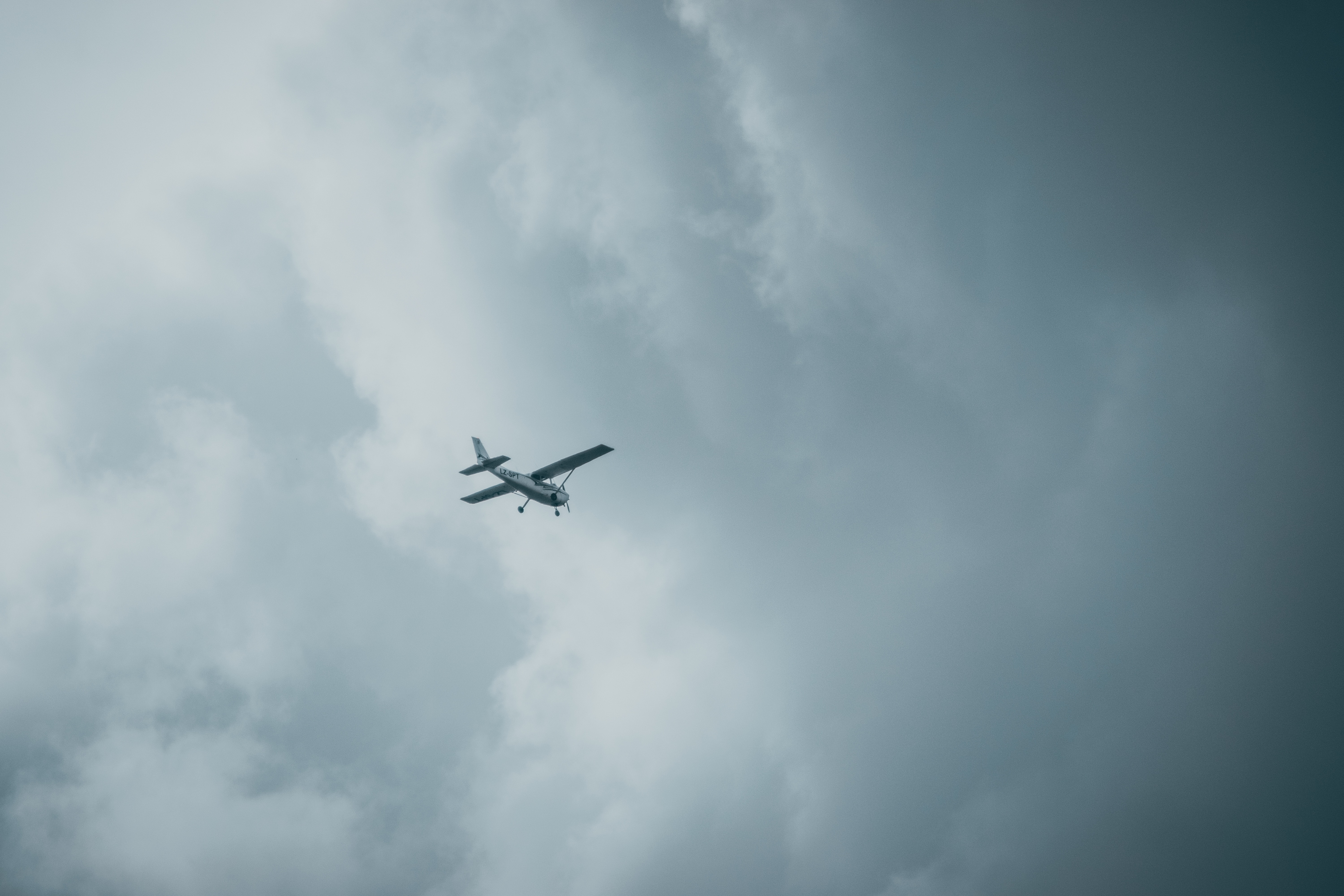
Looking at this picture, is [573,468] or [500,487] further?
[500,487]

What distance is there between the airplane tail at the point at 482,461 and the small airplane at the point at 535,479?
0.07 meters

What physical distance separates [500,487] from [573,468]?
8.80 meters

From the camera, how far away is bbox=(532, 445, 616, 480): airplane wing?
60.2m

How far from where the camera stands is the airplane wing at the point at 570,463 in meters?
60.2

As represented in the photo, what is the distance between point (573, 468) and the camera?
62500mm

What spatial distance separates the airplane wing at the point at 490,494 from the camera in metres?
66.4

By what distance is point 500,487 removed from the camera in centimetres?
6731

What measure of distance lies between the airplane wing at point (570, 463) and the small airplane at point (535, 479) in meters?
0.04

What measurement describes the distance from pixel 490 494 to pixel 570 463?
10.4 meters

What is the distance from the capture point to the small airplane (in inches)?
2394

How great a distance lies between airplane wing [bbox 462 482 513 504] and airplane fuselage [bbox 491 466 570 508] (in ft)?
3.58

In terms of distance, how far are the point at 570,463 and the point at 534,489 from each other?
4927mm

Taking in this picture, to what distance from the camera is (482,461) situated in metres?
59.0

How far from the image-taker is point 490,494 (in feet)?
224
